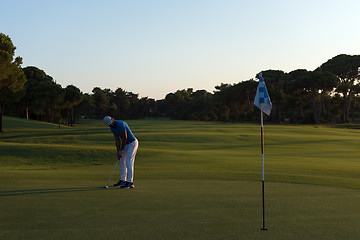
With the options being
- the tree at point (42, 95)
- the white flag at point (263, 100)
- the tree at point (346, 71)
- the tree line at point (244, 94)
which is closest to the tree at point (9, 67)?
the tree line at point (244, 94)

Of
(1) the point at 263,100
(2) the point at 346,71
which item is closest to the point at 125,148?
(1) the point at 263,100

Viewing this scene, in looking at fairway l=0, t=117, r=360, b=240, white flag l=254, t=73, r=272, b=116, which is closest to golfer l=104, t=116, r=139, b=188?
fairway l=0, t=117, r=360, b=240

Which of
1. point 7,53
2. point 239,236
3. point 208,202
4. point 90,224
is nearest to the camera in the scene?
point 239,236

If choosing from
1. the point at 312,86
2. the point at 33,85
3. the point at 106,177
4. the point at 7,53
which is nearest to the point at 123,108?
the point at 33,85

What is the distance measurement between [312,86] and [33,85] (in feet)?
234

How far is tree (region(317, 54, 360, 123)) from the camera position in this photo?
84.0 metres

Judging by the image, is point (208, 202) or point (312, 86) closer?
point (208, 202)

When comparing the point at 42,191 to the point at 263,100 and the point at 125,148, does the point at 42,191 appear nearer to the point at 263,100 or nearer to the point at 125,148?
the point at 125,148

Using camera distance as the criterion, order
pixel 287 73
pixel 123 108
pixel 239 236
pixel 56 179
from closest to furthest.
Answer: pixel 239 236 → pixel 56 179 → pixel 287 73 → pixel 123 108

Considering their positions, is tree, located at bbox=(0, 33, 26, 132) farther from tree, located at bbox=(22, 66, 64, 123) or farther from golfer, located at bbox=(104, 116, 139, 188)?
golfer, located at bbox=(104, 116, 139, 188)

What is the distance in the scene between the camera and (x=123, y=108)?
6599 inches

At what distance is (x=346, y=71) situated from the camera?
87000 mm

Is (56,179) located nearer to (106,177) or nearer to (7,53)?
(106,177)

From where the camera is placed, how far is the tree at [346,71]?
84.0 m
